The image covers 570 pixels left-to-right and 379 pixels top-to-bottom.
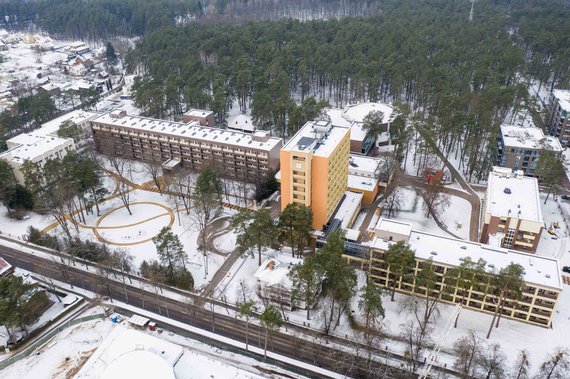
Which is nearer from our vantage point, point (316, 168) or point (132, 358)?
point (132, 358)

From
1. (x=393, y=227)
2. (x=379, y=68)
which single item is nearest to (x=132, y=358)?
(x=393, y=227)

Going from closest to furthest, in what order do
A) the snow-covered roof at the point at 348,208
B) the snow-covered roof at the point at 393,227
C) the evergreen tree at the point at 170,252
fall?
1. the evergreen tree at the point at 170,252
2. the snow-covered roof at the point at 393,227
3. the snow-covered roof at the point at 348,208

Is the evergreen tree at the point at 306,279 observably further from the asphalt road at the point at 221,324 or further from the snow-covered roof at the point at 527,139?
the snow-covered roof at the point at 527,139

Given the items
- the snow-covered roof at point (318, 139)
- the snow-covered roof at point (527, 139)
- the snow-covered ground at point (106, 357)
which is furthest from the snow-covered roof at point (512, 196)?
the snow-covered ground at point (106, 357)

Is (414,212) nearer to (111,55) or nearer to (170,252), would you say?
(170,252)

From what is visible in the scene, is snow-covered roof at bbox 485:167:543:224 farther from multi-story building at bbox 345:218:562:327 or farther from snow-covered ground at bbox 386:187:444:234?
snow-covered ground at bbox 386:187:444:234

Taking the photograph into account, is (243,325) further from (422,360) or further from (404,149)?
(404,149)

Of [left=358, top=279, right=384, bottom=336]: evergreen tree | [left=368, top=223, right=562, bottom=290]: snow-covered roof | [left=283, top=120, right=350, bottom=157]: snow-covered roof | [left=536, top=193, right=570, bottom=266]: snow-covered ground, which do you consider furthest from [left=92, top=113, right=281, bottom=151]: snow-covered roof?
[left=536, top=193, right=570, bottom=266]: snow-covered ground
